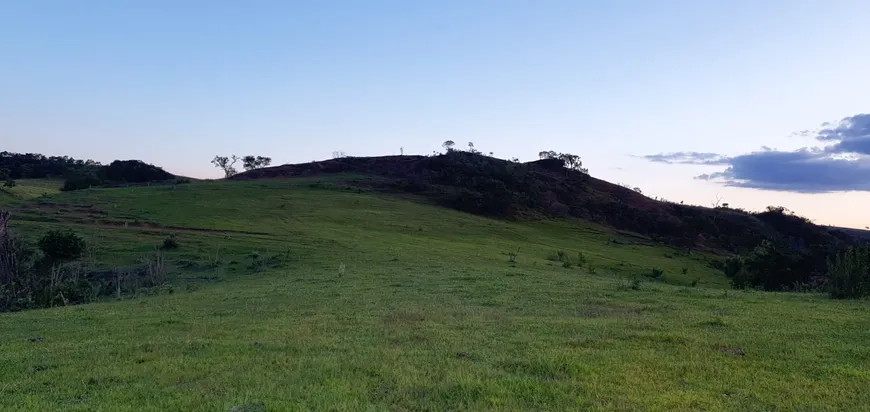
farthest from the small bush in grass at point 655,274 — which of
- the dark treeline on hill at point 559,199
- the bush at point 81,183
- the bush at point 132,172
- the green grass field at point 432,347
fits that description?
the bush at point 132,172

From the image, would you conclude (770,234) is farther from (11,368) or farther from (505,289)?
(11,368)

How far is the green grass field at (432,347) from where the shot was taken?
8.37m

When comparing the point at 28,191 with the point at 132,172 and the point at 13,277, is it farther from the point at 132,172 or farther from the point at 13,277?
the point at 13,277

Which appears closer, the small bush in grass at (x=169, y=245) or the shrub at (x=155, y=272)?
the shrub at (x=155, y=272)

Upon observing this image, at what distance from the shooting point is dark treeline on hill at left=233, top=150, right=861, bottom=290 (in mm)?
85562

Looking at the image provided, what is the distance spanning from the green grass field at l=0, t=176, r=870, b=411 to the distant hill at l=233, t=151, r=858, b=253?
5763 cm

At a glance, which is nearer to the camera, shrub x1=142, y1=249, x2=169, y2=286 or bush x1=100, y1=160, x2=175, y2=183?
shrub x1=142, y1=249, x2=169, y2=286

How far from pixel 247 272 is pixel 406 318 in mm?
19173

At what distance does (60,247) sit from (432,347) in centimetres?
2930

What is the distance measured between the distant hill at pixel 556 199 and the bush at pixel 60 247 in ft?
175

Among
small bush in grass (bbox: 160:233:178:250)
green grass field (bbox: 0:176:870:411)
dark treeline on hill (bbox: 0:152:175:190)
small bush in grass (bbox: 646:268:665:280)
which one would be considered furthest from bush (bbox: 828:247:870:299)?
dark treeline on hill (bbox: 0:152:175:190)

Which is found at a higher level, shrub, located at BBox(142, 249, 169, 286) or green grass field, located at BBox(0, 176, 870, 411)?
green grass field, located at BBox(0, 176, 870, 411)

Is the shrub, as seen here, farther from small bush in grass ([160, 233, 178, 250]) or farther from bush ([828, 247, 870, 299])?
bush ([828, 247, 870, 299])

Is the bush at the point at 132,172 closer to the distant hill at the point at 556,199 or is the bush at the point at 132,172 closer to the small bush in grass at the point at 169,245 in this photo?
the distant hill at the point at 556,199
